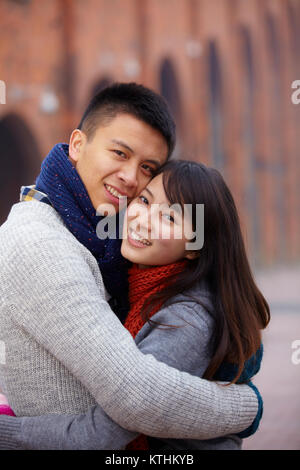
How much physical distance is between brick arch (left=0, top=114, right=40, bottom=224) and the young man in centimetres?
352

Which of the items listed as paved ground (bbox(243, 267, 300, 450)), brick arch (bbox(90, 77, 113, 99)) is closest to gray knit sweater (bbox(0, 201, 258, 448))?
paved ground (bbox(243, 267, 300, 450))

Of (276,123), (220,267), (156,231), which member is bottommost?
(220,267)

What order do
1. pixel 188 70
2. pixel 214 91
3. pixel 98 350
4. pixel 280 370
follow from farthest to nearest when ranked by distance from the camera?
pixel 214 91 → pixel 188 70 → pixel 280 370 → pixel 98 350

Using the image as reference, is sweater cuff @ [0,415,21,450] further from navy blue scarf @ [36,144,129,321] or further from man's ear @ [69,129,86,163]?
man's ear @ [69,129,86,163]

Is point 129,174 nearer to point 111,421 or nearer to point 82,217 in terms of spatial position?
point 82,217

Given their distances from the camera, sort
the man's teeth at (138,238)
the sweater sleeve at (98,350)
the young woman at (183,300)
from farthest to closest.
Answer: the man's teeth at (138,238), the young woman at (183,300), the sweater sleeve at (98,350)

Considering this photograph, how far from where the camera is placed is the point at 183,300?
1.61 m

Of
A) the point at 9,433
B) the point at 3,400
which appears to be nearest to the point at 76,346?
the point at 9,433

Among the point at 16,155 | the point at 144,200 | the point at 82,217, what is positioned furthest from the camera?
the point at 16,155

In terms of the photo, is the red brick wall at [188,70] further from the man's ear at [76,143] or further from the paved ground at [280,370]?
the man's ear at [76,143]

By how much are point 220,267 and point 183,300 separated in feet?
0.61

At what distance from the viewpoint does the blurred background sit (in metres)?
5.11

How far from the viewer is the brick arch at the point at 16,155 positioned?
512cm

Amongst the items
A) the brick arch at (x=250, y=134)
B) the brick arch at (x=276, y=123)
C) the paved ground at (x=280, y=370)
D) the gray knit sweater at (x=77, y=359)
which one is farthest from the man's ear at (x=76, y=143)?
the brick arch at (x=276, y=123)
